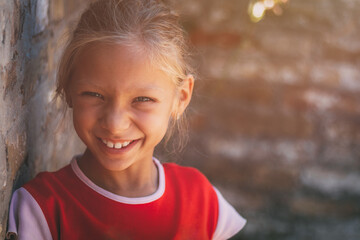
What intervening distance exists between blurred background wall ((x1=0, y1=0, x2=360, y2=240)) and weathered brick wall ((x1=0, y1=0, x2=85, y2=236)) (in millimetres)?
1326

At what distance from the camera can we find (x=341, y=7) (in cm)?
285

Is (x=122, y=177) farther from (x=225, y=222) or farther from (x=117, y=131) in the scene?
(x=225, y=222)

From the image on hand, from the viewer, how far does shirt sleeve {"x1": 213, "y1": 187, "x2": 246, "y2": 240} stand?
1430 millimetres

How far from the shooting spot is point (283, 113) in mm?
2941

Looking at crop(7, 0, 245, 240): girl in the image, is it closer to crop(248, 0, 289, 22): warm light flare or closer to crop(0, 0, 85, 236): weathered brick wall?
crop(0, 0, 85, 236): weathered brick wall

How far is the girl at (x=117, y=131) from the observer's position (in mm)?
1110

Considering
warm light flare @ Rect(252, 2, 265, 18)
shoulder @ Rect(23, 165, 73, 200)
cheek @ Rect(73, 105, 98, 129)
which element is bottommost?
shoulder @ Rect(23, 165, 73, 200)

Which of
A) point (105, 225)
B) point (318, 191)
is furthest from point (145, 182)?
point (318, 191)

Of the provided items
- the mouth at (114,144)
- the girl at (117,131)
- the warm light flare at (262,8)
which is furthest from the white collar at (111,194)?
the warm light flare at (262,8)

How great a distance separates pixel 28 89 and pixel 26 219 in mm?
351

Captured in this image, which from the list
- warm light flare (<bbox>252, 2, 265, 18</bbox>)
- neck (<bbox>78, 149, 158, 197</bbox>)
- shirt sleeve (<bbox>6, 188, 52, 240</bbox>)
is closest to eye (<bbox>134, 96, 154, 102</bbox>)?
neck (<bbox>78, 149, 158, 197</bbox>)

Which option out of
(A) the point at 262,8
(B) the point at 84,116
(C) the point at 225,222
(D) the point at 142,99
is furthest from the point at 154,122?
(A) the point at 262,8

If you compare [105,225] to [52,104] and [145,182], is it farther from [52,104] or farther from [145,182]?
[52,104]

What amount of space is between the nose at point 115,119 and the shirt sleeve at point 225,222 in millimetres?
483
